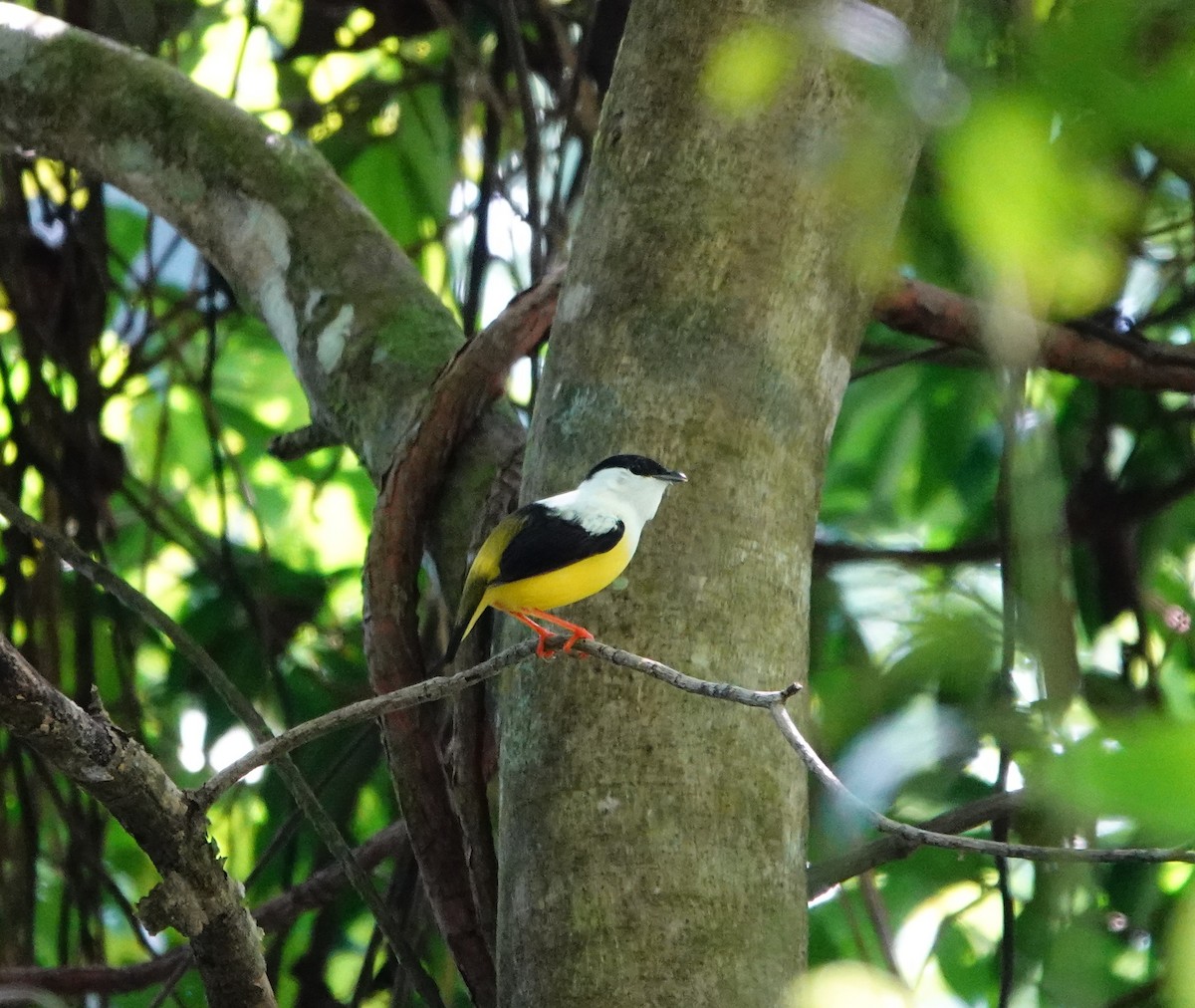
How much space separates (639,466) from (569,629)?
0.22 m

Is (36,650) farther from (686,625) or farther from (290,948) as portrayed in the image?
(686,625)

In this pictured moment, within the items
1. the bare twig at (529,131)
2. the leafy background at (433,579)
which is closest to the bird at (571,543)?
the leafy background at (433,579)

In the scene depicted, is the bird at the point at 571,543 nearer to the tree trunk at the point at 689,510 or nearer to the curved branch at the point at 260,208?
the tree trunk at the point at 689,510

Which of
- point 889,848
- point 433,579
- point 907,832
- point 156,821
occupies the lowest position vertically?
point 907,832

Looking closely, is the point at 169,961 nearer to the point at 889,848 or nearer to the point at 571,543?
the point at 889,848

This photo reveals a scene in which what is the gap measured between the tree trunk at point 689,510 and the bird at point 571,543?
0.07 m

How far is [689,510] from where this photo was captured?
1.78m

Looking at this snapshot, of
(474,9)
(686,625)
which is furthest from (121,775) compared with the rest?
(474,9)

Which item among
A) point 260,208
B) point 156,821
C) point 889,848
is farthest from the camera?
point 260,208

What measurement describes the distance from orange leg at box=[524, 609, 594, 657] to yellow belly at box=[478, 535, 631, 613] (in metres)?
0.03

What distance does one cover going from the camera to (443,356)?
7.85 feet

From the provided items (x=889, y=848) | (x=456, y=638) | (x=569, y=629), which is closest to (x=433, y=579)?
(x=456, y=638)

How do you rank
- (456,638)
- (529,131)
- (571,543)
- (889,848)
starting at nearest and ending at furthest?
(571,543), (456,638), (889,848), (529,131)

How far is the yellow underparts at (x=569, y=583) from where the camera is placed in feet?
5.26
